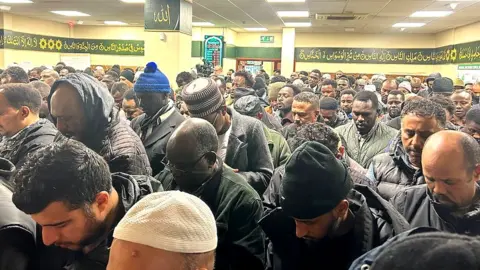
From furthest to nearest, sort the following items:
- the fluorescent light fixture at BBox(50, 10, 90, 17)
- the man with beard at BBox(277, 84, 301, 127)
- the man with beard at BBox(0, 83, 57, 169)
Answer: the fluorescent light fixture at BBox(50, 10, 90, 17)
the man with beard at BBox(277, 84, 301, 127)
the man with beard at BBox(0, 83, 57, 169)

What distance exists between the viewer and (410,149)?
2781 millimetres

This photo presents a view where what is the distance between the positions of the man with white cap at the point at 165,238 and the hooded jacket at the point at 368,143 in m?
2.90

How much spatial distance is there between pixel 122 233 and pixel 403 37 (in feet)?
63.4

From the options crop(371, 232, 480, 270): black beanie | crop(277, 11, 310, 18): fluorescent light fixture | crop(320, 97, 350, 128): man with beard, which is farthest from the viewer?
crop(277, 11, 310, 18): fluorescent light fixture

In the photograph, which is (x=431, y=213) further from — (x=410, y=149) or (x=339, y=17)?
(x=339, y=17)

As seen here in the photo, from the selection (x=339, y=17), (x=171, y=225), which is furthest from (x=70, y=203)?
(x=339, y=17)

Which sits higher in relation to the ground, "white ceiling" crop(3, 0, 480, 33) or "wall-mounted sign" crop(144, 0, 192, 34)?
"white ceiling" crop(3, 0, 480, 33)

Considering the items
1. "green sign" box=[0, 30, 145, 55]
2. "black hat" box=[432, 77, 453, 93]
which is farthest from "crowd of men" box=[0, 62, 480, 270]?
"green sign" box=[0, 30, 145, 55]

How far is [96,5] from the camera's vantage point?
469 inches

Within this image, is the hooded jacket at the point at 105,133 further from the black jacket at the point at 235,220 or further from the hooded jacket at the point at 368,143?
the hooded jacket at the point at 368,143

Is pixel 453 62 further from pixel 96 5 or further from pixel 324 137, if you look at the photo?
pixel 324 137

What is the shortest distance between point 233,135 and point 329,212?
1188mm

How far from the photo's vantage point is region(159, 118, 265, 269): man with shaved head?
201 cm

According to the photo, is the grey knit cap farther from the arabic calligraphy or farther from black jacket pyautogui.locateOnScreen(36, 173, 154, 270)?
the arabic calligraphy
